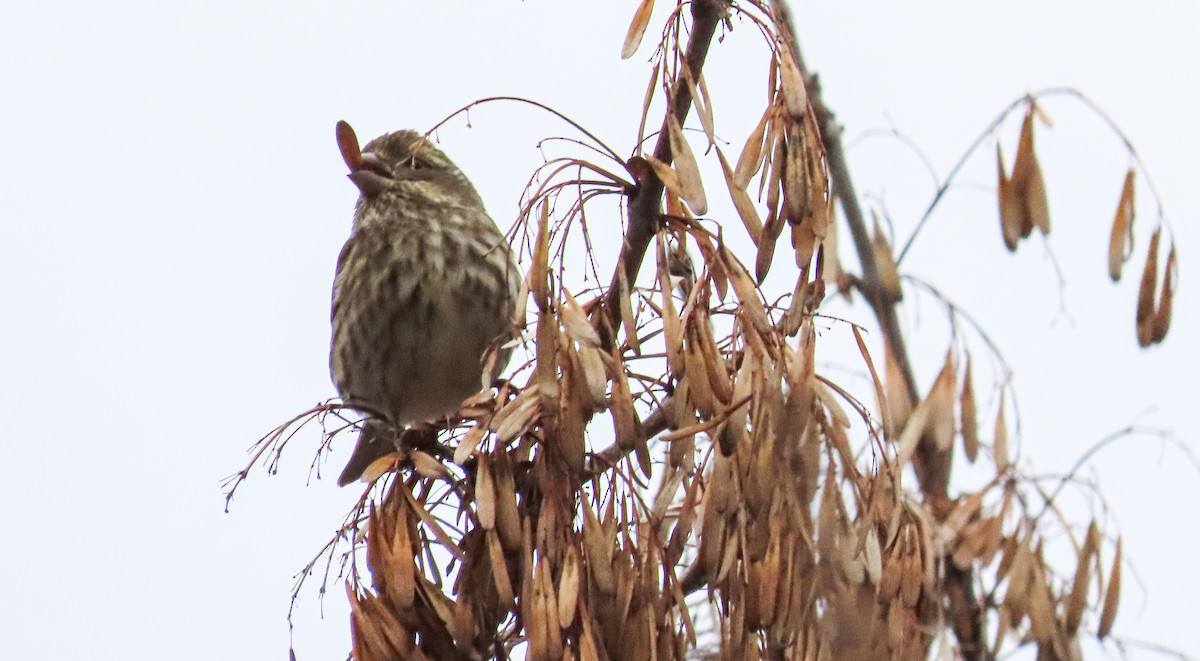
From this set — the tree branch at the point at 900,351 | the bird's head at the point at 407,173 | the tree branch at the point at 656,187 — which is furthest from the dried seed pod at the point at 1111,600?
the bird's head at the point at 407,173

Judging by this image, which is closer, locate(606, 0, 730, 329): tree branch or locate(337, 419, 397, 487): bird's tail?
locate(606, 0, 730, 329): tree branch

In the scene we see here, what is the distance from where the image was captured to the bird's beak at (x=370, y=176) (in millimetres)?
5117

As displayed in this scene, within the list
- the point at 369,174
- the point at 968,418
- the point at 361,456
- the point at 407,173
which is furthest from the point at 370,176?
the point at 968,418

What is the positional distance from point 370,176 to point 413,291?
0.42m

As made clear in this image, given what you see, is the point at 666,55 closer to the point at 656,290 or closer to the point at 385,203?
the point at 656,290

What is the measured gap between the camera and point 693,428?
2600mm

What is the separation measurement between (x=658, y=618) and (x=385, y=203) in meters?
2.94

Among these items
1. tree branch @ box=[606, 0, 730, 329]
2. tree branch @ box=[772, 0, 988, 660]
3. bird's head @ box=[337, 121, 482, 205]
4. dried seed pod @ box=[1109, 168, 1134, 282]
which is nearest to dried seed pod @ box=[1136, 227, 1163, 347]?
dried seed pod @ box=[1109, 168, 1134, 282]

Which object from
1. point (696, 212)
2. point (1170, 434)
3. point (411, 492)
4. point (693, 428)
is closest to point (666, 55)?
point (696, 212)

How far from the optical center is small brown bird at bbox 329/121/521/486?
505 cm

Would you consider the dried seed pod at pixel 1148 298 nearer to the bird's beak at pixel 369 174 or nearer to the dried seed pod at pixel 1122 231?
the dried seed pod at pixel 1122 231

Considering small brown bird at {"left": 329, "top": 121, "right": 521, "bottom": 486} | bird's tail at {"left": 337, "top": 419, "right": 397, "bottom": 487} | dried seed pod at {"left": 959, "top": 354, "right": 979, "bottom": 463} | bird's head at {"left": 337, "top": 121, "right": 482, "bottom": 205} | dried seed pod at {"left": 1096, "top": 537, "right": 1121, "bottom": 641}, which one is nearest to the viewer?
dried seed pod at {"left": 1096, "top": 537, "right": 1121, "bottom": 641}

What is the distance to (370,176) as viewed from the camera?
5.23m

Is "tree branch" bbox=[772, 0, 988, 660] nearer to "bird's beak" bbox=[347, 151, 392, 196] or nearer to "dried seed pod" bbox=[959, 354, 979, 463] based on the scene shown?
"dried seed pod" bbox=[959, 354, 979, 463]
